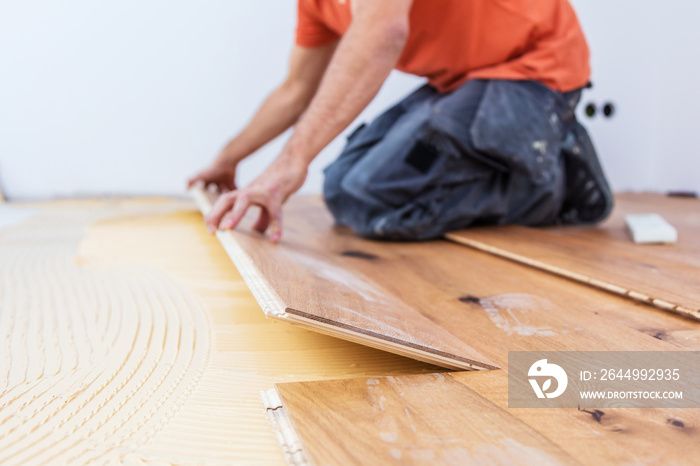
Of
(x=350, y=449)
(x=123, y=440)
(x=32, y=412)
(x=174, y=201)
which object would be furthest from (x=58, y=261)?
(x=174, y=201)

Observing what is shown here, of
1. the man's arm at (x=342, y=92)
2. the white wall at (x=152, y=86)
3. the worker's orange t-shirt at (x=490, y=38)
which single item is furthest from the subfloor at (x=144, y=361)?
the white wall at (x=152, y=86)

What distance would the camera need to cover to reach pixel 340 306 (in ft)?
2.57

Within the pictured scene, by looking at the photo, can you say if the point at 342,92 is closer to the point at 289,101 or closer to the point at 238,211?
the point at 238,211

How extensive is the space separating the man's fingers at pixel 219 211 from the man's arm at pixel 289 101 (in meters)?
0.73

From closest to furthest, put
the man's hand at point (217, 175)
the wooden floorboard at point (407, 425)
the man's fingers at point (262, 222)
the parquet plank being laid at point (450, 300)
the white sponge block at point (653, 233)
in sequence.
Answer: the wooden floorboard at point (407, 425)
the parquet plank being laid at point (450, 300)
the man's fingers at point (262, 222)
the white sponge block at point (653, 233)
the man's hand at point (217, 175)

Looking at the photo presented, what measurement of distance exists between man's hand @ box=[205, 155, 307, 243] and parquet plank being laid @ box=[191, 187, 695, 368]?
1.7 inches

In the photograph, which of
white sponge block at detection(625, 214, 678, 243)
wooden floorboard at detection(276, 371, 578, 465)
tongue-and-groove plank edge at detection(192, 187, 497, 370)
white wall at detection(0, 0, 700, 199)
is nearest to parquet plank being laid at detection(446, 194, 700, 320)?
white sponge block at detection(625, 214, 678, 243)

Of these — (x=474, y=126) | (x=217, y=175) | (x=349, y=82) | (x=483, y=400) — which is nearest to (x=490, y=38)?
(x=474, y=126)

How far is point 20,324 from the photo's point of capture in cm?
92

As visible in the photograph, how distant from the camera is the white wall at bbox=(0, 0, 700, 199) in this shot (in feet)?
9.04

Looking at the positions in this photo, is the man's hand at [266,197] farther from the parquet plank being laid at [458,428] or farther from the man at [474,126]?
the parquet plank being laid at [458,428]

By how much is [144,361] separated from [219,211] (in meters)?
0.52

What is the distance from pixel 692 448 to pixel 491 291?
587 millimetres

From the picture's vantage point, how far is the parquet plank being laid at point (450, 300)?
784 millimetres
